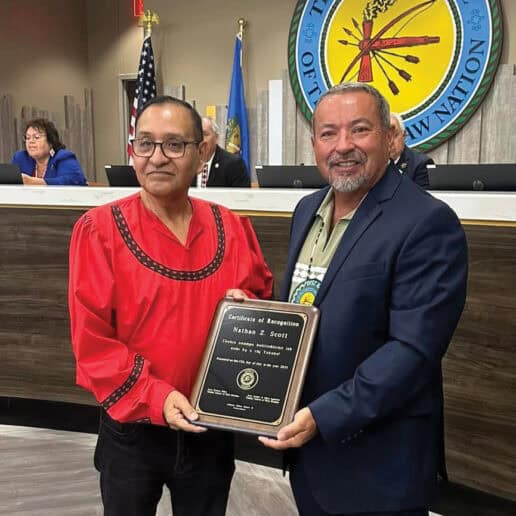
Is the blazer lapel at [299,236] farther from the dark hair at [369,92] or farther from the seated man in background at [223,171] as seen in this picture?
the seated man in background at [223,171]

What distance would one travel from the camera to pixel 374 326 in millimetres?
1070

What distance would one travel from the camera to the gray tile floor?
221cm

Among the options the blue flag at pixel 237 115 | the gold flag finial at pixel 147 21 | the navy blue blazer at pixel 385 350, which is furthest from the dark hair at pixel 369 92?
the gold flag finial at pixel 147 21

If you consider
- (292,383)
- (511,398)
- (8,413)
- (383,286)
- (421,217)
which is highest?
(421,217)

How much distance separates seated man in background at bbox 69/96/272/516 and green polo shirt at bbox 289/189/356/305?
0.41ft

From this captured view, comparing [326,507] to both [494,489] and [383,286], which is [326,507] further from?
[494,489]

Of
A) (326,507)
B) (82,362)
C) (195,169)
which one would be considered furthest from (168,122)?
(326,507)

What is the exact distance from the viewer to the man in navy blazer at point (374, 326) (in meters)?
1.01

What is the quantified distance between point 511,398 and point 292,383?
48.0 inches

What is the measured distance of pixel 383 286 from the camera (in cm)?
104

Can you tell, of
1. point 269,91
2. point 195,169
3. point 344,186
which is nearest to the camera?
point 344,186

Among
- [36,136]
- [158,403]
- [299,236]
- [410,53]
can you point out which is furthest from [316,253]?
[410,53]

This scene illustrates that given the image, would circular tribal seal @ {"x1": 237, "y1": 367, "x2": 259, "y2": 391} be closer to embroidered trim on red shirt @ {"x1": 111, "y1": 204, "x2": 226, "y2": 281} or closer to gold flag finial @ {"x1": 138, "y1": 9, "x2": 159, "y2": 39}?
embroidered trim on red shirt @ {"x1": 111, "y1": 204, "x2": 226, "y2": 281}

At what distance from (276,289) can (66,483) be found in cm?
122
